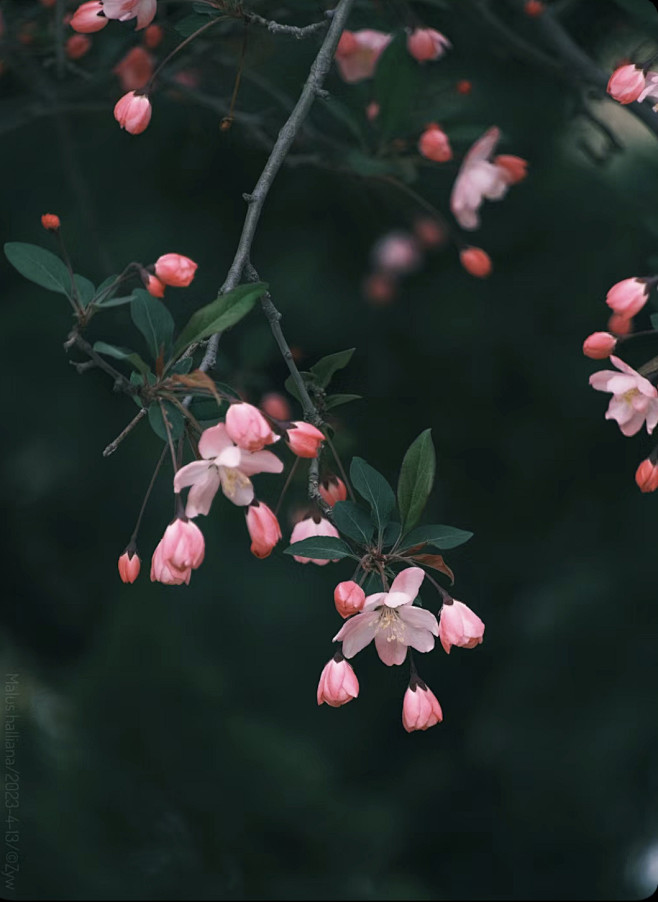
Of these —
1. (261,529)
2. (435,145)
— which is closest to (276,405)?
(435,145)

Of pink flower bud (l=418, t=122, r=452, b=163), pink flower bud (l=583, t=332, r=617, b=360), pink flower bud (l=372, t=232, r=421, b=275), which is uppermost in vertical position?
pink flower bud (l=372, t=232, r=421, b=275)

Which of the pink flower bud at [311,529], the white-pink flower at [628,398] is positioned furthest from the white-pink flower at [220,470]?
the white-pink flower at [628,398]

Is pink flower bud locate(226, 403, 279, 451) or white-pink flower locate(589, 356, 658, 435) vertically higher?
white-pink flower locate(589, 356, 658, 435)

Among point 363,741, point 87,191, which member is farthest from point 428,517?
point 87,191

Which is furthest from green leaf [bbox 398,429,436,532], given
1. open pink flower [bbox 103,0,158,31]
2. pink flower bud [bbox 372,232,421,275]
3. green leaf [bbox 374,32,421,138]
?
pink flower bud [bbox 372,232,421,275]

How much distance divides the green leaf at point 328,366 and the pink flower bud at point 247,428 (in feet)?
0.67

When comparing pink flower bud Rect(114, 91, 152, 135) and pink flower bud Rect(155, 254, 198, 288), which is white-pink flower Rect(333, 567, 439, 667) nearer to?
pink flower bud Rect(155, 254, 198, 288)

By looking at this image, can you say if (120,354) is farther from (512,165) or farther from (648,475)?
(512,165)

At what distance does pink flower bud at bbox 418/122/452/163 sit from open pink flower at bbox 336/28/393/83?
18 cm

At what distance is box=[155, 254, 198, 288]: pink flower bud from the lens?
84cm

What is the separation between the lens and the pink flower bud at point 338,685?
Result: 0.82 metres

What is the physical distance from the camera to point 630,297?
0.94 m

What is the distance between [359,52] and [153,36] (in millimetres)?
337

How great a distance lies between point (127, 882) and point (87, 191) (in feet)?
3.81
